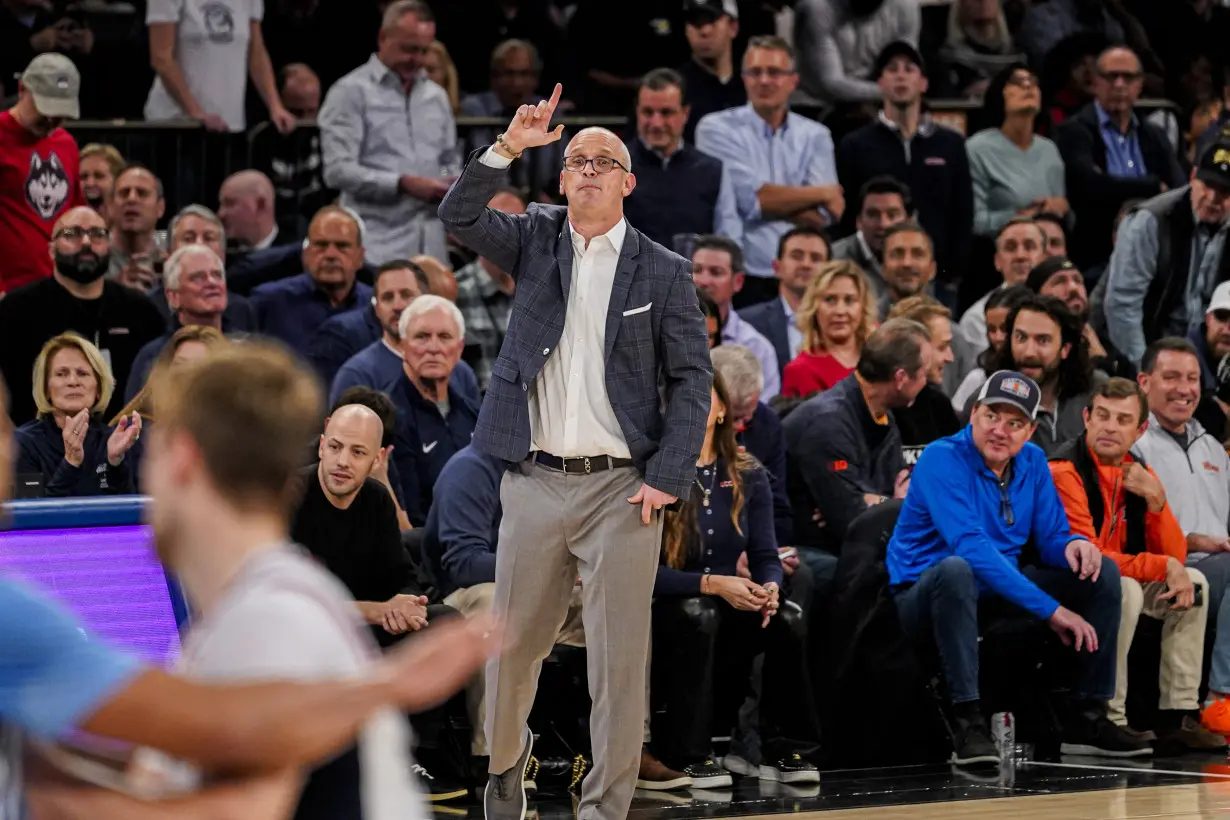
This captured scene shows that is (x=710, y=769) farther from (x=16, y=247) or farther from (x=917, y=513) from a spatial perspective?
(x=16, y=247)

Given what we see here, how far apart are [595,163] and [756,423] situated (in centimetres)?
246

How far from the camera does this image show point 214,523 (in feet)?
6.57

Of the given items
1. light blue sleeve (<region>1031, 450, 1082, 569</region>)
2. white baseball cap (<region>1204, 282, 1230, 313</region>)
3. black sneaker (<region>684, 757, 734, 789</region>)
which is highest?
white baseball cap (<region>1204, 282, 1230, 313</region>)

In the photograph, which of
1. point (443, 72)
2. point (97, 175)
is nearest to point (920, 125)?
point (443, 72)

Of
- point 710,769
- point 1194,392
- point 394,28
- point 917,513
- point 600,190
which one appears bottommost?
point 710,769

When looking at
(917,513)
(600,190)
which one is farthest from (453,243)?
(600,190)

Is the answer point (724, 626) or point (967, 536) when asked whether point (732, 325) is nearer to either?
point (967, 536)

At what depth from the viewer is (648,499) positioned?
5.74 metres

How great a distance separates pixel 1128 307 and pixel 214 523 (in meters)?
9.31

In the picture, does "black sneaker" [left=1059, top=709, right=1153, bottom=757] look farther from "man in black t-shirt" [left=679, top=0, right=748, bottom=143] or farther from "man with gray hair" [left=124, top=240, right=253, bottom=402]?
"man in black t-shirt" [left=679, top=0, right=748, bottom=143]

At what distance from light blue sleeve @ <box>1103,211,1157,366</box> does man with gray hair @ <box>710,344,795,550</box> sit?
10.6 ft

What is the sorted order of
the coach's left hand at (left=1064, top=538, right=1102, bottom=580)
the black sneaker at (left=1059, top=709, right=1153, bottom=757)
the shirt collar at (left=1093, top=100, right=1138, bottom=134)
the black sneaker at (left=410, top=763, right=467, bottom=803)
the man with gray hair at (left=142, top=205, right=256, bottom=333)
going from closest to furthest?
1. the black sneaker at (left=410, top=763, right=467, bottom=803)
2. the coach's left hand at (left=1064, top=538, right=1102, bottom=580)
3. the black sneaker at (left=1059, top=709, right=1153, bottom=757)
4. the man with gray hair at (left=142, top=205, right=256, bottom=333)
5. the shirt collar at (left=1093, top=100, right=1138, bottom=134)

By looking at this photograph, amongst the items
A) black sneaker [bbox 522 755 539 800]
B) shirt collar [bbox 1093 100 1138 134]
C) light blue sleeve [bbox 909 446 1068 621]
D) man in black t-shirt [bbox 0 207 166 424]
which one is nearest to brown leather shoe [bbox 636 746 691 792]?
black sneaker [bbox 522 755 539 800]

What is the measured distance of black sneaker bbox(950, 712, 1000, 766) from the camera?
7570 mm
